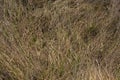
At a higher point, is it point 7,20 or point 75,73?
point 7,20

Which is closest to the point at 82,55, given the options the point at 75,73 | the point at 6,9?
the point at 75,73

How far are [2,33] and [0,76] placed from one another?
459 mm

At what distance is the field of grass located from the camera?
8.04 feet

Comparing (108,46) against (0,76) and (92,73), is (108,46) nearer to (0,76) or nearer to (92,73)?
(92,73)

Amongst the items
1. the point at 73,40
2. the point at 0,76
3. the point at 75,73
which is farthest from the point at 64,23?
the point at 0,76

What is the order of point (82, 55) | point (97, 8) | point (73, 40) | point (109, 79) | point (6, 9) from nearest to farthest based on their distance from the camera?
point (109, 79) → point (82, 55) → point (73, 40) → point (6, 9) → point (97, 8)

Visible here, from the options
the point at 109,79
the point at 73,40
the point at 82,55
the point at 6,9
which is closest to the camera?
the point at 109,79

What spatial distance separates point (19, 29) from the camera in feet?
9.18

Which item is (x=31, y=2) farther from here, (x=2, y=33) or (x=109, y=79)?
(x=109, y=79)

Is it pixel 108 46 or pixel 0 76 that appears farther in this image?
pixel 108 46

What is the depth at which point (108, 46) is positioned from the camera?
2799 mm

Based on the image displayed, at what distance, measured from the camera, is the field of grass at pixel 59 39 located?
96.5 inches

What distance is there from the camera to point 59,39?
8.86 feet

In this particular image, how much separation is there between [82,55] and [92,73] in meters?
0.23
